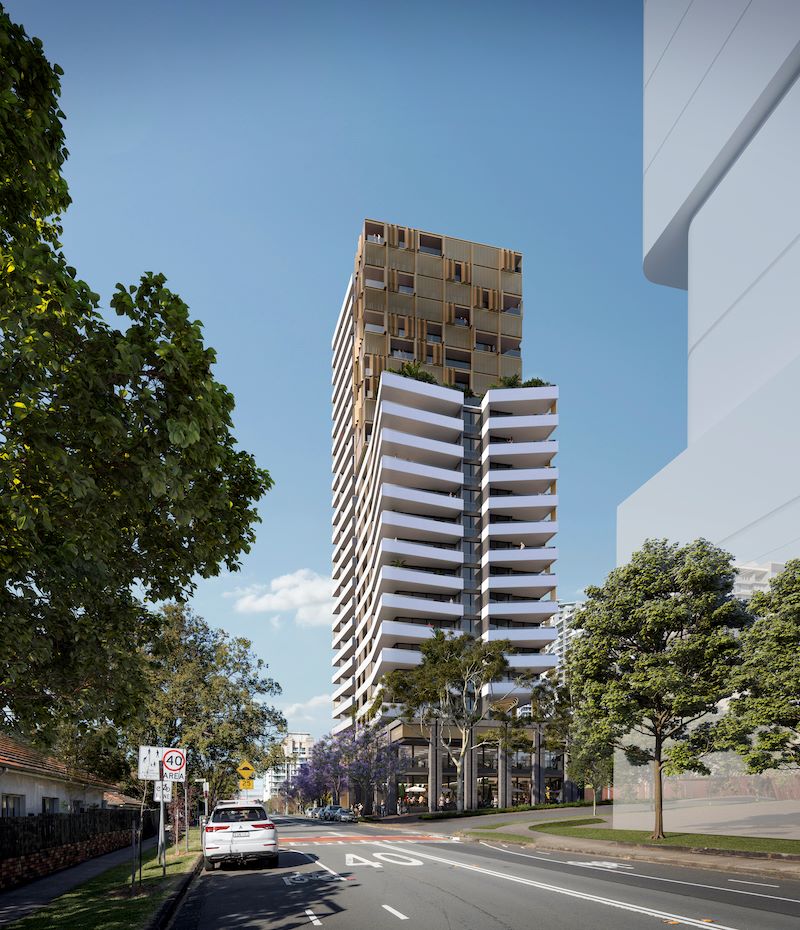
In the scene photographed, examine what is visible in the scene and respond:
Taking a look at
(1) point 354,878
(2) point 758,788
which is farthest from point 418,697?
(1) point 354,878

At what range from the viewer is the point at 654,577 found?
3033cm

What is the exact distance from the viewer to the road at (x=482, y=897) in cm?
1264

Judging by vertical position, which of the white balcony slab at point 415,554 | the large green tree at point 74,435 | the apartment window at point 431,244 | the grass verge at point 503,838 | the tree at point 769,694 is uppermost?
the apartment window at point 431,244

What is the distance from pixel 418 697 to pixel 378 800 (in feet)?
116

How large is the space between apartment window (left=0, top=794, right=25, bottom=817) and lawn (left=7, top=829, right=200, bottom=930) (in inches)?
140

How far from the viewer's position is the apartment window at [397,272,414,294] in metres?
112

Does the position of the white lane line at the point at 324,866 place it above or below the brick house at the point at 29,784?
below

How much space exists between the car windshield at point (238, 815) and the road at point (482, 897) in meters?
1.31

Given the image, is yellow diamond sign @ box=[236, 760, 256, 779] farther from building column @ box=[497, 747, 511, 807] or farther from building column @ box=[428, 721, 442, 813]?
building column @ box=[497, 747, 511, 807]

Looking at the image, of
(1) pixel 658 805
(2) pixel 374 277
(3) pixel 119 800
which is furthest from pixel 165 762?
(2) pixel 374 277

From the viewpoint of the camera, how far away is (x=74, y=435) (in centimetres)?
812

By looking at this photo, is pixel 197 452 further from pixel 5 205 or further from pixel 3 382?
pixel 5 205

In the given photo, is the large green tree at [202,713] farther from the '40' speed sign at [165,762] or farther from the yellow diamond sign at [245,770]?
the '40' speed sign at [165,762]

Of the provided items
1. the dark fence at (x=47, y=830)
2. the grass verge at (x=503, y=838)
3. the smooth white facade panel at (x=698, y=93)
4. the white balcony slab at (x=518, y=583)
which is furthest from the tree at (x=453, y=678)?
the smooth white facade panel at (x=698, y=93)
